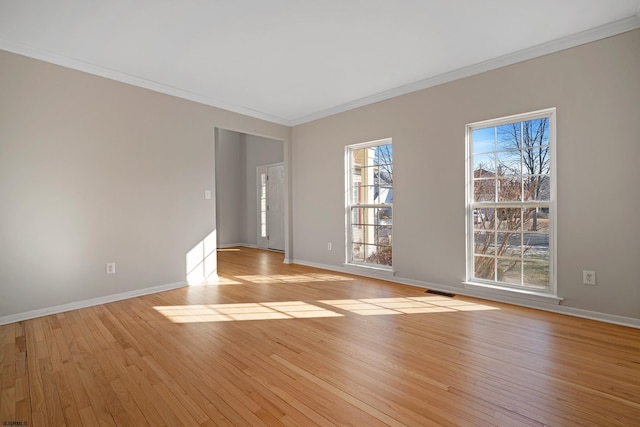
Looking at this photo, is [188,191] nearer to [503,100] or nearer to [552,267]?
[503,100]

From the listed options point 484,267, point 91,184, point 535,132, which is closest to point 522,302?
point 484,267

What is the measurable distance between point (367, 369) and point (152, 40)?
338 centimetres

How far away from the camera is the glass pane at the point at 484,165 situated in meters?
3.52

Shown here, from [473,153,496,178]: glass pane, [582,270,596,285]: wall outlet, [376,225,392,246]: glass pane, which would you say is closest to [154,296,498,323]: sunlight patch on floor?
[582,270,596,285]: wall outlet

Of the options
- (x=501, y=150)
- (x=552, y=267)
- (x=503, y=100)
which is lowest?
(x=552, y=267)

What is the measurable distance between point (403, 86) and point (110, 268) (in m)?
4.24

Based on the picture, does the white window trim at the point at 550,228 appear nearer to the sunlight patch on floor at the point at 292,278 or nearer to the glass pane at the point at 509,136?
the glass pane at the point at 509,136

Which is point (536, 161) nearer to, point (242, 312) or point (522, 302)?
point (522, 302)

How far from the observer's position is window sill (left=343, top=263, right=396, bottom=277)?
Answer: 4.40m

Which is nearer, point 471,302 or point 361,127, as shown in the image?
point 471,302

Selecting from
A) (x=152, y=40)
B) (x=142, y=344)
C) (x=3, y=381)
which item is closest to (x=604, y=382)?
(x=142, y=344)

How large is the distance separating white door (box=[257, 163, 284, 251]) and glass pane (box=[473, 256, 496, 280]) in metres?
4.61

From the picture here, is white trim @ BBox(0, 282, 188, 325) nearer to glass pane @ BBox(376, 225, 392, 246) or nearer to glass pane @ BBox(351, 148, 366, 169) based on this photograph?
glass pane @ BBox(376, 225, 392, 246)

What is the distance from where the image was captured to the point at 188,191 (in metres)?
4.20
